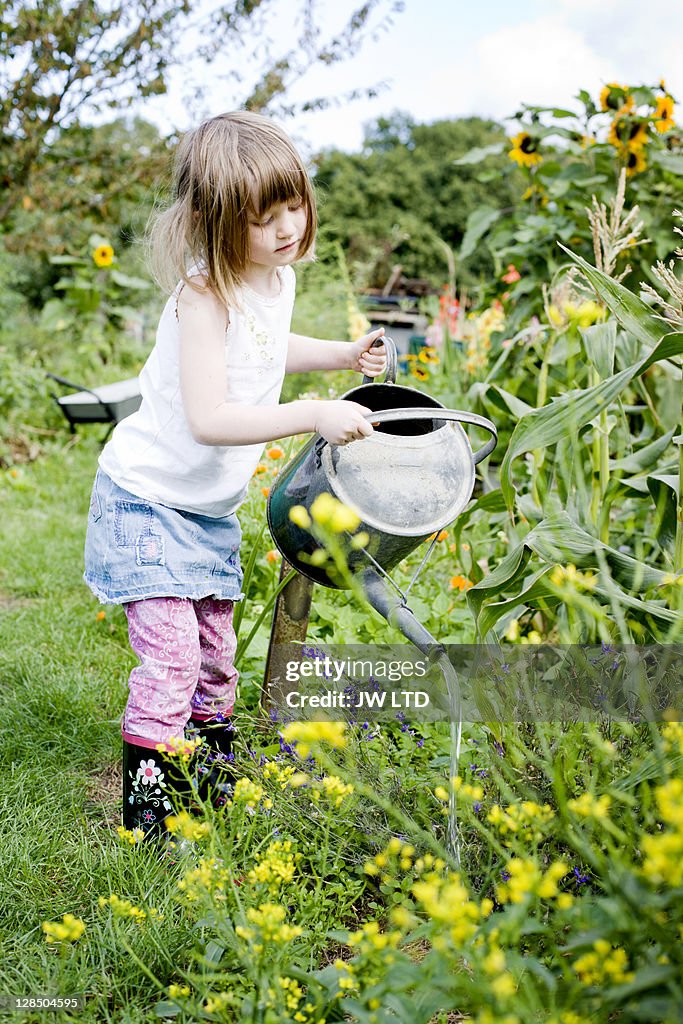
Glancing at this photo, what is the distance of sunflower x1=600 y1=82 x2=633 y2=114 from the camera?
2990 mm

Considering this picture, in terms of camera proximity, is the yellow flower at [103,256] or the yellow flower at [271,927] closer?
the yellow flower at [271,927]

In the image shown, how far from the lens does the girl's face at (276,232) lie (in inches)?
61.4

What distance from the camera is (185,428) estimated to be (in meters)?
1.67

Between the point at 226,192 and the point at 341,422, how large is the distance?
0.50m

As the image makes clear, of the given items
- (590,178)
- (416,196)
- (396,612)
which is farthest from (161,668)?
(416,196)

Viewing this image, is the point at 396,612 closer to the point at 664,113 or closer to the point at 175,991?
the point at 175,991

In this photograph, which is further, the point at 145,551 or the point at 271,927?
the point at 145,551

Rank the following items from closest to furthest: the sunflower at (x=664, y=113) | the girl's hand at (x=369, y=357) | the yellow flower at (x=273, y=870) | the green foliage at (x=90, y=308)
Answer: the yellow flower at (x=273, y=870) < the girl's hand at (x=369, y=357) < the sunflower at (x=664, y=113) < the green foliage at (x=90, y=308)

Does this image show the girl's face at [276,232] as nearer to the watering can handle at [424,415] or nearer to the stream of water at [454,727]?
the watering can handle at [424,415]

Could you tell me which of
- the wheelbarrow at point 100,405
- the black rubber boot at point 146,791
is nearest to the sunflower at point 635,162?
the wheelbarrow at point 100,405

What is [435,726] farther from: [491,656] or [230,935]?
[230,935]

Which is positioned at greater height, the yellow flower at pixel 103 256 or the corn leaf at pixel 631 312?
the corn leaf at pixel 631 312

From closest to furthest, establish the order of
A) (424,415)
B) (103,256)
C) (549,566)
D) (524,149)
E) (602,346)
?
(424,415) < (549,566) < (602,346) < (524,149) < (103,256)

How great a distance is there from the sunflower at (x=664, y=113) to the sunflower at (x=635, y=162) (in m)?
0.10
